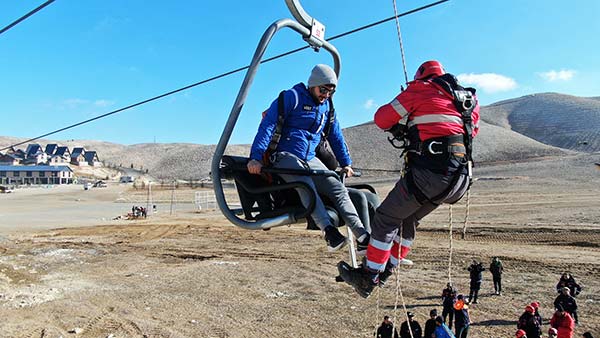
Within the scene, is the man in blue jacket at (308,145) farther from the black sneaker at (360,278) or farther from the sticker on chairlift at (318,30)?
the sticker on chairlift at (318,30)

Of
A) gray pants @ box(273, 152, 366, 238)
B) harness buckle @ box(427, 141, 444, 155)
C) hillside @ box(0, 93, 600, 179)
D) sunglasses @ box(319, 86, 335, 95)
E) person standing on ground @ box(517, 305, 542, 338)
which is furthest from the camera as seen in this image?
hillside @ box(0, 93, 600, 179)

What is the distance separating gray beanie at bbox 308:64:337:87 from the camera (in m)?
3.83

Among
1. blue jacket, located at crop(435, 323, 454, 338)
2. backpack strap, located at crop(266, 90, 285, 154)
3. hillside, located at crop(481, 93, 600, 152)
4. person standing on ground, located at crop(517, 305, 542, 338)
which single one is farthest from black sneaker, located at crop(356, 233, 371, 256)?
hillside, located at crop(481, 93, 600, 152)

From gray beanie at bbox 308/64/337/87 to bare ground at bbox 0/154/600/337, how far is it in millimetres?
10833

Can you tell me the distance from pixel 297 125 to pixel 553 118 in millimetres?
166235

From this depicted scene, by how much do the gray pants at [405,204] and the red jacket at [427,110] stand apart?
0.32 metres

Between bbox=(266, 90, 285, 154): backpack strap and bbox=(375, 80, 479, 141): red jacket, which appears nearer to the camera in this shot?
bbox=(375, 80, 479, 141): red jacket

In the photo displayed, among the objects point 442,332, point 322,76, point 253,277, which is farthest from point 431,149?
point 253,277

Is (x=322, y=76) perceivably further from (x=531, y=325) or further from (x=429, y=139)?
(x=531, y=325)

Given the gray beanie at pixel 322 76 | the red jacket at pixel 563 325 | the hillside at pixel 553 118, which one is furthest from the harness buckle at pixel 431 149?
the hillside at pixel 553 118

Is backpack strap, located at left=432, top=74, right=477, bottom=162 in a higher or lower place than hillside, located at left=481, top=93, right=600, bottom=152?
lower

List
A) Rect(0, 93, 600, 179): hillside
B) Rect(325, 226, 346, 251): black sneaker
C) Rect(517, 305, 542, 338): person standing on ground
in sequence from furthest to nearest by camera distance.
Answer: Rect(0, 93, 600, 179): hillside → Rect(517, 305, 542, 338): person standing on ground → Rect(325, 226, 346, 251): black sneaker

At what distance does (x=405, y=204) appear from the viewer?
11.2ft

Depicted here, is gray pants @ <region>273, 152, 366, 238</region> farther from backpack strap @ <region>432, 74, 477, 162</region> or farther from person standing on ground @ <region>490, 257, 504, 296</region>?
person standing on ground @ <region>490, 257, 504, 296</region>
